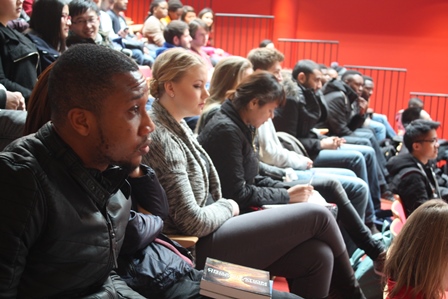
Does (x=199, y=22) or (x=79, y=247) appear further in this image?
(x=199, y=22)

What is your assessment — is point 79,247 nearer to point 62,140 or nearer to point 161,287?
point 62,140

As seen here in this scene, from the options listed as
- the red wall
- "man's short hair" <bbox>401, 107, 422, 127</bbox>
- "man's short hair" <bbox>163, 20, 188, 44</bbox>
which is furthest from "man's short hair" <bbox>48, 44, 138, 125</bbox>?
the red wall

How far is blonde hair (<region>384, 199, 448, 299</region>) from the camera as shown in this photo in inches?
84.1

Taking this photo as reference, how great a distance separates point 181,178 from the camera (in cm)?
238

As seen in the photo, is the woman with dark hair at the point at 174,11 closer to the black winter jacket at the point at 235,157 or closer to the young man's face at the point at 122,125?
the black winter jacket at the point at 235,157

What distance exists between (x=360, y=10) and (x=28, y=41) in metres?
9.29

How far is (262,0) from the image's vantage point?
11883mm

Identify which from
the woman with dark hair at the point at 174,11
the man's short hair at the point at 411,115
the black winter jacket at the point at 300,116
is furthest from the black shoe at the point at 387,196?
the woman with dark hair at the point at 174,11

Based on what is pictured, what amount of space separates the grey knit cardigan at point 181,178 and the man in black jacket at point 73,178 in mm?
820

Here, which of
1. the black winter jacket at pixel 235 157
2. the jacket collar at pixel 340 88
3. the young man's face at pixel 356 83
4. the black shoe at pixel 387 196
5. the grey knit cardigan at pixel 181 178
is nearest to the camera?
the grey knit cardigan at pixel 181 178

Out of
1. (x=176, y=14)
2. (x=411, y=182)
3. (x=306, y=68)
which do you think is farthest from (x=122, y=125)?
(x=176, y=14)

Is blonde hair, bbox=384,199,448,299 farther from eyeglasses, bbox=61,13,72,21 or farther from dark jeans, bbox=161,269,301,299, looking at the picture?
eyeglasses, bbox=61,13,72,21

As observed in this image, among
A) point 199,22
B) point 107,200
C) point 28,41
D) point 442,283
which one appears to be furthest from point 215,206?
point 199,22

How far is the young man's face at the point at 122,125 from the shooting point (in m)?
1.45
